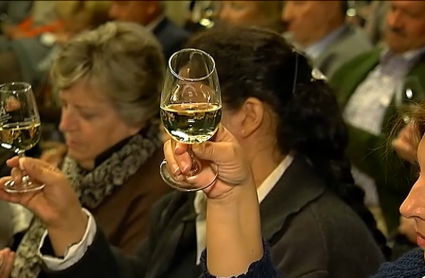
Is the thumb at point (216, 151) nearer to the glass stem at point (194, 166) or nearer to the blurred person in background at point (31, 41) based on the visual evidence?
the glass stem at point (194, 166)

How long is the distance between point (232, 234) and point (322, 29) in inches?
93.2

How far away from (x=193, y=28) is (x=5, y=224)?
2.37 m

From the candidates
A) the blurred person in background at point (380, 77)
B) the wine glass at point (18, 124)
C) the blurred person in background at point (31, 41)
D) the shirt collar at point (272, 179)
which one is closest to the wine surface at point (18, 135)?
the wine glass at point (18, 124)

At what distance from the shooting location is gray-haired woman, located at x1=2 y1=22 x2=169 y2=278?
2096 mm

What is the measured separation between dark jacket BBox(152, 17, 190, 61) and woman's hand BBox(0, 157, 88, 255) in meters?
2.00

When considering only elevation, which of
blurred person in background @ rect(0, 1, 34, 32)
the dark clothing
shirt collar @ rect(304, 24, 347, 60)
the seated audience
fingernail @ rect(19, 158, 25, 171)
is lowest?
blurred person in background @ rect(0, 1, 34, 32)

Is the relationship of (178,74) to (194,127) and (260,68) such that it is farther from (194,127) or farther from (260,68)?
(260,68)

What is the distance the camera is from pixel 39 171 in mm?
1583

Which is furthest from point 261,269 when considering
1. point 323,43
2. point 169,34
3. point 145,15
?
point 145,15

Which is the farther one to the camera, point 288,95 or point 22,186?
point 288,95

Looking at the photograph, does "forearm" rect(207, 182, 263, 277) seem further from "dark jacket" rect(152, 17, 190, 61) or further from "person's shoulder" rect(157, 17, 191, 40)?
"person's shoulder" rect(157, 17, 191, 40)

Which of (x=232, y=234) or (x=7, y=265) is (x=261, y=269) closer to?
(x=232, y=234)

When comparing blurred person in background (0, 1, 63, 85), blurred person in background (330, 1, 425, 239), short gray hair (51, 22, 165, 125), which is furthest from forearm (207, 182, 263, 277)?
blurred person in background (0, 1, 63, 85)

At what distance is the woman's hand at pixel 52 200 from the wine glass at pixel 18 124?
0.01 metres
